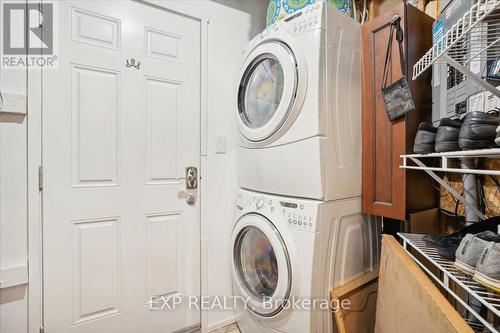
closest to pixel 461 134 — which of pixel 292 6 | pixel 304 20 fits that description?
pixel 304 20

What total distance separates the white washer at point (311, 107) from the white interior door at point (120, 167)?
0.56m

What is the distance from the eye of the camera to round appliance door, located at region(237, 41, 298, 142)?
1184 mm

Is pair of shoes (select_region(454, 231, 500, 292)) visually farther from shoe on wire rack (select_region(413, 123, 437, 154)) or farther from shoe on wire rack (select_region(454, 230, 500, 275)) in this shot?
shoe on wire rack (select_region(413, 123, 437, 154))

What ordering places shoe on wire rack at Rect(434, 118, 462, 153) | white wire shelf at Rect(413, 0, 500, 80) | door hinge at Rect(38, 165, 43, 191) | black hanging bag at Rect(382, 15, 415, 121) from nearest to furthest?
white wire shelf at Rect(413, 0, 500, 80)
shoe on wire rack at Rect(434, 118, 462, 153)
black hanging bag at Rect(382, 15, 415, 121)
door hinge at Rect(38, 165, 43, 191)

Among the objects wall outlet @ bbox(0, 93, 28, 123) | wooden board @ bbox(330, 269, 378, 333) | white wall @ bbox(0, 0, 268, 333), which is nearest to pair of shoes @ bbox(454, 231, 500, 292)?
wooden board @ bbox(330, 269, 378, 333)

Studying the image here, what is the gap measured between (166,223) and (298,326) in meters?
0.95

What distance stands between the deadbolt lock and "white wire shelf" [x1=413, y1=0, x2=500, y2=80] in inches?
51.2

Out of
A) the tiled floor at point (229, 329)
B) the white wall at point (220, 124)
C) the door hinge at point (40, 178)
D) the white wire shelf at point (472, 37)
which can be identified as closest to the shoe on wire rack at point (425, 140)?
the white wire shelf at point (472, 37)

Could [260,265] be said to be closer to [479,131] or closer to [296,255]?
[296,255]

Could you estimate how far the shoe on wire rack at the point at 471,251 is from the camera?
664mm

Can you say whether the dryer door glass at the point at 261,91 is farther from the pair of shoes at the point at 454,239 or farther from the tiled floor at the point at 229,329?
the tiled floor at the point at 229,329

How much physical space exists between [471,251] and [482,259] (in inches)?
2.6

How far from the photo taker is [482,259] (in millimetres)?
620

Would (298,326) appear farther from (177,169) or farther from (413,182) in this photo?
(177,169)
